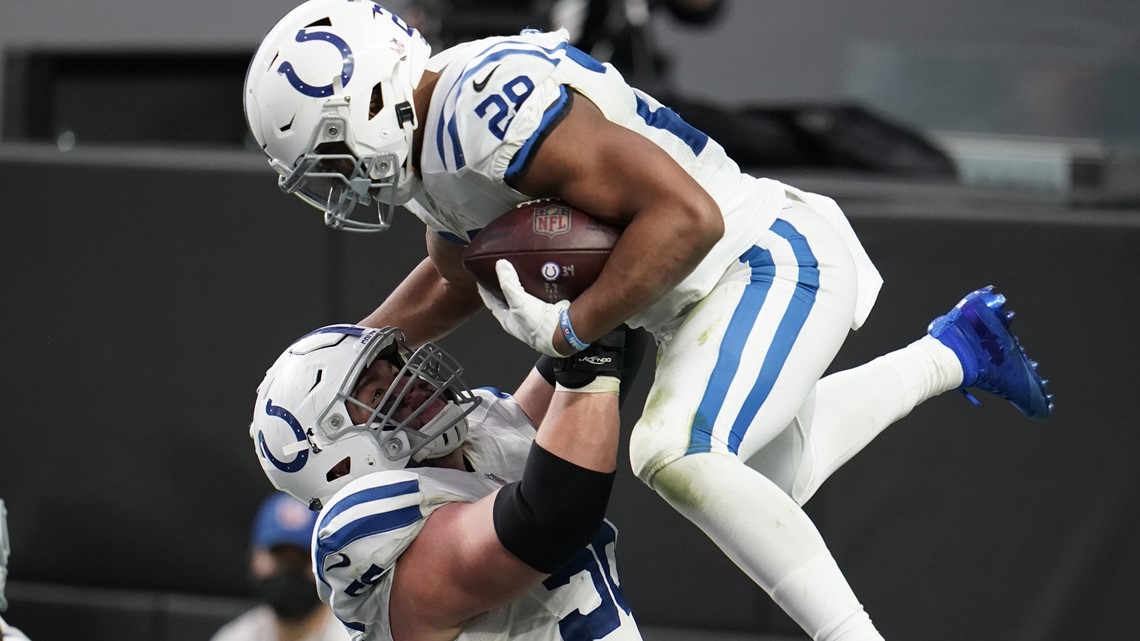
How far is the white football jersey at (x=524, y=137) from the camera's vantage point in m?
1.85

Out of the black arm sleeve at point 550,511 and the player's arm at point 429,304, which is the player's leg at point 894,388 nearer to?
the black arm sleeve at point 550,511

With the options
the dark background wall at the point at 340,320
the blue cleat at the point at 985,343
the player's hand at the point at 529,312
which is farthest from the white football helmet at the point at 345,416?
the dark background wall at the point at 340,320

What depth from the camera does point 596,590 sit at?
2.04m

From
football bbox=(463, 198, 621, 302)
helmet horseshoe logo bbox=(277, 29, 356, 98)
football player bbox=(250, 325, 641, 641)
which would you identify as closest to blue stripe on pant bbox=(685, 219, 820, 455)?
football player bbox=(250, 325, 641, 641)

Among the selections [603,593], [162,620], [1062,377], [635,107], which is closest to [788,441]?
[603,593]

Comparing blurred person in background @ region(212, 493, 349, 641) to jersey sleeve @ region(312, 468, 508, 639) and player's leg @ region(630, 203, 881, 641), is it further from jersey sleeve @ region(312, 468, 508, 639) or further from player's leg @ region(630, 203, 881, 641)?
player's leg @ region(630, 203, 881, 641)

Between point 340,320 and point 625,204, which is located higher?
point 625,204

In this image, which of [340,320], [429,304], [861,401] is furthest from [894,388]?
[340,320]

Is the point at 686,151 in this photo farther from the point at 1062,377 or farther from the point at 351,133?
the point at 1062,377

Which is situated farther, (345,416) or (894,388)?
(894,388)

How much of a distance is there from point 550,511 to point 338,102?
606mm

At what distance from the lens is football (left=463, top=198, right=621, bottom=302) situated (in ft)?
6.01

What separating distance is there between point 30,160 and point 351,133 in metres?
2.02

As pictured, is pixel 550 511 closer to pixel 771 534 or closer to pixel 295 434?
pixel 771 534
